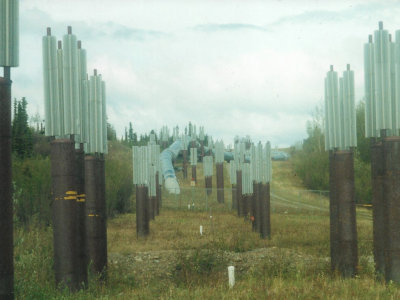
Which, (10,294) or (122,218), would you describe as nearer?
(10,294)

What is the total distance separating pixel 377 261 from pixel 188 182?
52.5 meters

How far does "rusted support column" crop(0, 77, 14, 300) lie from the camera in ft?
26.1

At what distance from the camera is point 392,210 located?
11.6 metres

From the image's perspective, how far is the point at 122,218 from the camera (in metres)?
38.1

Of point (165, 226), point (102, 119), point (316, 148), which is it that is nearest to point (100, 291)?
point (102, 119)

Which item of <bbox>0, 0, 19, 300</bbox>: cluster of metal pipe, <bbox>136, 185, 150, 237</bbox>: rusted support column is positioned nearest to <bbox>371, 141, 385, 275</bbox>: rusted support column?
<bbox>0, 0, 19, 300</bbox>: cluster of metal pipe

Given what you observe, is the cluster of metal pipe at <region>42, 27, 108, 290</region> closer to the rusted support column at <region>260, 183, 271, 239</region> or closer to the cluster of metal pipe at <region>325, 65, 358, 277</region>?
the cluster of metal pipe at <region>325, 65, 358, 277</region>

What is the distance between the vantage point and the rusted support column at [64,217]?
10.8 meters

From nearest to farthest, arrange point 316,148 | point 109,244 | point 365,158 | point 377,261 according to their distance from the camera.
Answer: point 377,261 < point 109,244 < point 365,158 < point 316,148

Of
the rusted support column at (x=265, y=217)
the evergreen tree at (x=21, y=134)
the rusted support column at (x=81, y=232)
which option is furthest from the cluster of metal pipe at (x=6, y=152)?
the evergreen tree at (x=21, y=134)

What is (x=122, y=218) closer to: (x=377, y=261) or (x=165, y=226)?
(x=165, y=226)

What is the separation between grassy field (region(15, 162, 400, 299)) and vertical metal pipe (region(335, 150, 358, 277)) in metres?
0.37

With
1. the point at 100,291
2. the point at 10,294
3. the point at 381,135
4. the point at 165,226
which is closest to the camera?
the point at 10,294

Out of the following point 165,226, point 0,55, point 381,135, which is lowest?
point 165,226
